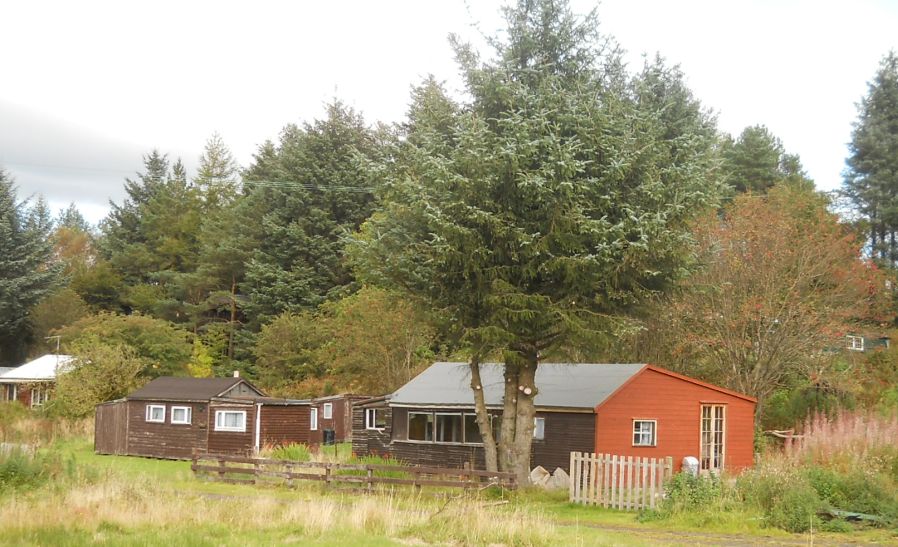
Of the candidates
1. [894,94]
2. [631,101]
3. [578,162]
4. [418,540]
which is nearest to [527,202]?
[578,162]

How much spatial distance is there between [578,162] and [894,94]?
42.8m

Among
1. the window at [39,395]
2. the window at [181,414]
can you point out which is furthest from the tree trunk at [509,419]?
the window at [39,395]

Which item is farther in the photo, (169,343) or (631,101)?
(169,343)

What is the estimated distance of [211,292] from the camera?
6600 cm

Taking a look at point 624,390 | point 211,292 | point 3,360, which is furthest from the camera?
point 3,360

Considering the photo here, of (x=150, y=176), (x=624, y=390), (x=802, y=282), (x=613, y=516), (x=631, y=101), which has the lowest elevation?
(x=613, y=516)

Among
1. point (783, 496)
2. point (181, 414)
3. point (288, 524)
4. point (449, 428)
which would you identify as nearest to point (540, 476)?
point (449, 428)

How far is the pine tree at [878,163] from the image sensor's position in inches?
2179

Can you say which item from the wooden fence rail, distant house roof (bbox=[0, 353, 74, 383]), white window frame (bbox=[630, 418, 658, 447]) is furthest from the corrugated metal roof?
distant house roof (bbox=[0, 353, 74, 383])

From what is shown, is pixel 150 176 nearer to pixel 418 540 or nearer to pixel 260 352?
pixel 260 352

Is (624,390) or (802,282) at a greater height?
(802,282)

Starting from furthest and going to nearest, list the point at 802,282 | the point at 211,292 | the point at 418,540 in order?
the point at 211,292 < the point at 802,282 < the point at 418,540

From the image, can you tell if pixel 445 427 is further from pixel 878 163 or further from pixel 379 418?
pixel 878 163

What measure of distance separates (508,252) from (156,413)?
21.1m
